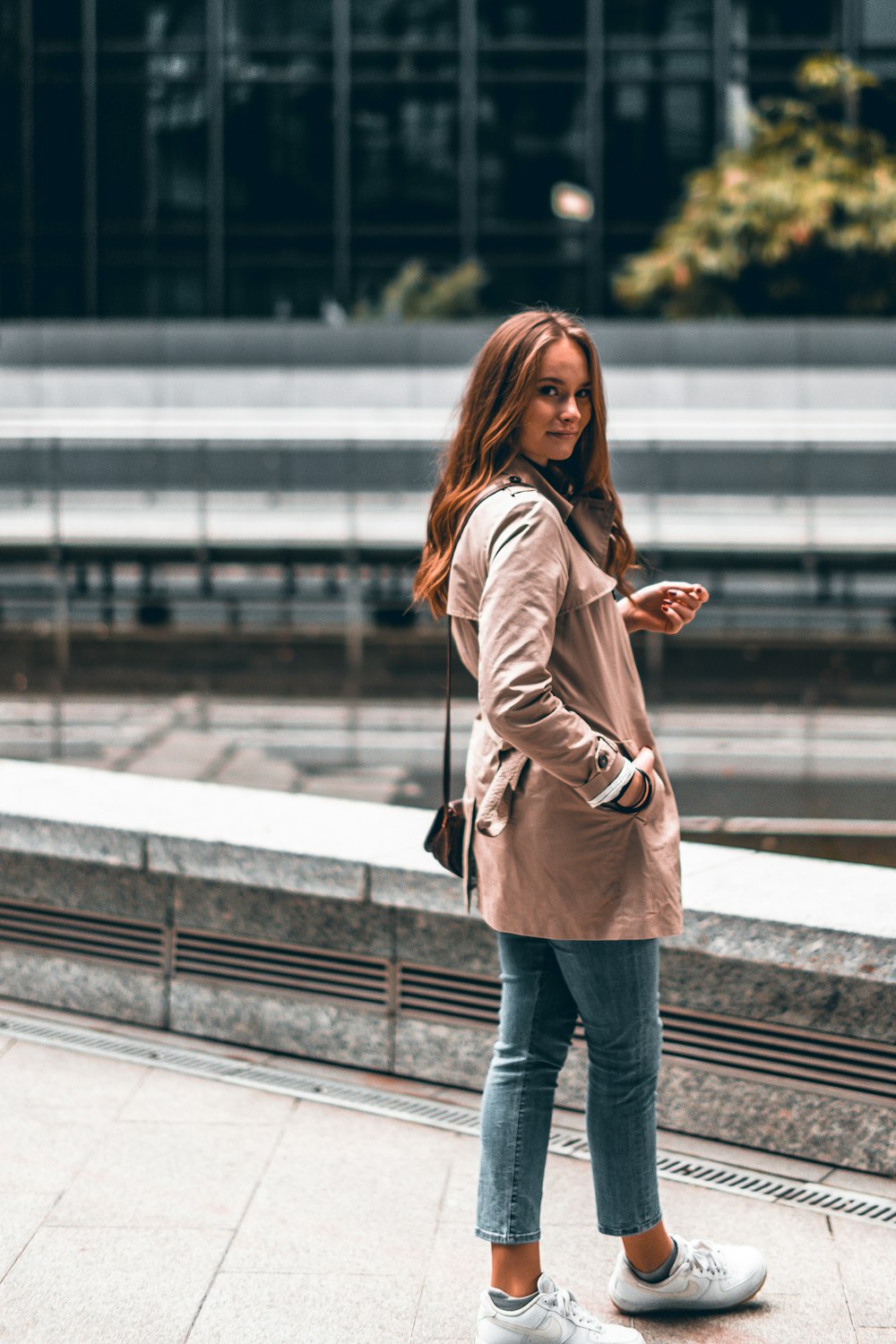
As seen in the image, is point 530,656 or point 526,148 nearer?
point 530,656

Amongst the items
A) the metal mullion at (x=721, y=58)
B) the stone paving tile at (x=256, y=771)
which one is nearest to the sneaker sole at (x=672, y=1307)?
the stone paving tile at (x=256, y=771)

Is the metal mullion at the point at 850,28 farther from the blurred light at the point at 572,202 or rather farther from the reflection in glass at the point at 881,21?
the blurred light at the point at 572,202

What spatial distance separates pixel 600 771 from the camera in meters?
2.89

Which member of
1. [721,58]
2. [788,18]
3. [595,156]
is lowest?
[595,156]

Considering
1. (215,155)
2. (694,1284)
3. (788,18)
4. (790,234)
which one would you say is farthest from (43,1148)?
(788,18)

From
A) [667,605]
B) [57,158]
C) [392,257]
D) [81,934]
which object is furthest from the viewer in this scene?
[57,158]

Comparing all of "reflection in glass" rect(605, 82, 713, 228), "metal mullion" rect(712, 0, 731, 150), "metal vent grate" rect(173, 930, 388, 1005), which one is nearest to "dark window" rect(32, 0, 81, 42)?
"reflection in glass" rect(605, 82, 713, 228)

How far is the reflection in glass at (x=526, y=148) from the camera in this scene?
27.2 meters

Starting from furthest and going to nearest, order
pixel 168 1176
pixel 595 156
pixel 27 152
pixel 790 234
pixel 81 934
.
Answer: pixel 27 152 < pixel 595 156 < pixel 790 234 < pixel 81 934 < pixel 168 1176

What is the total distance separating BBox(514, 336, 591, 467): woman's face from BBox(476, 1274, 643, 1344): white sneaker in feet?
5.15

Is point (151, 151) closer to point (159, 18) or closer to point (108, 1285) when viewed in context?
point (159, 18)

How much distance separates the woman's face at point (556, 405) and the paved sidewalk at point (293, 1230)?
172 cm

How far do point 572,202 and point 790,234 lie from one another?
824cm

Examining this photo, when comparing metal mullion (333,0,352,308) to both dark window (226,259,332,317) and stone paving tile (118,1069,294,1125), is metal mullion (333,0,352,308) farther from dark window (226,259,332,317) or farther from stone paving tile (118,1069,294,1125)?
stone paving tile (118,1069,294,1125)
